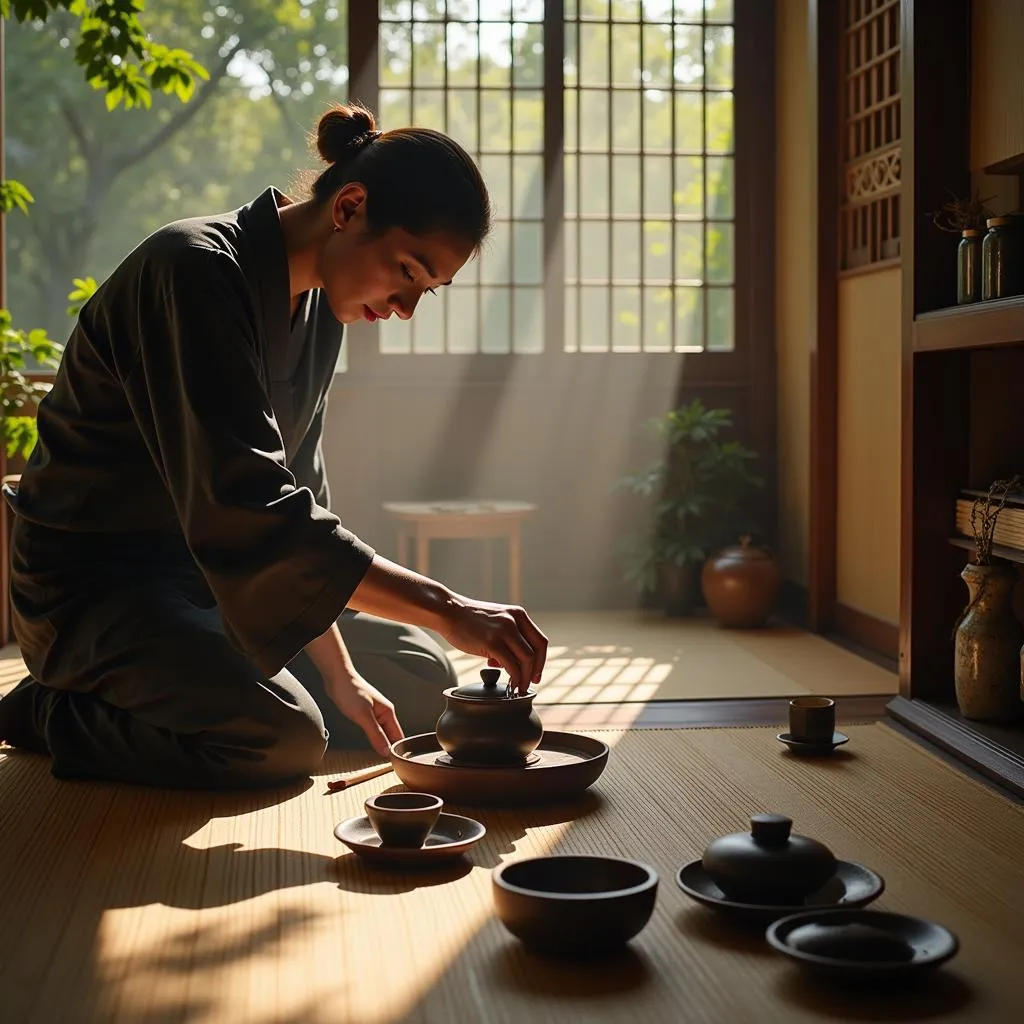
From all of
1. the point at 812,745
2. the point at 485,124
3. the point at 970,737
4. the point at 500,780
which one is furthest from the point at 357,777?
the point at 485,124

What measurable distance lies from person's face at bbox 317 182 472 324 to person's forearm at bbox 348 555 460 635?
487mm

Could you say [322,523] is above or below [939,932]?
above

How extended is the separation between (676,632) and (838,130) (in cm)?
184

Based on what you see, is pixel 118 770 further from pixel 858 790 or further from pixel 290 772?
pixel 858 790

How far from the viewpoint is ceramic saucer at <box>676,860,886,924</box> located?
6.26 ft

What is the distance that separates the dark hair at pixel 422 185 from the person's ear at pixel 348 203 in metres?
0.02

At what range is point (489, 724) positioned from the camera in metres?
2.54

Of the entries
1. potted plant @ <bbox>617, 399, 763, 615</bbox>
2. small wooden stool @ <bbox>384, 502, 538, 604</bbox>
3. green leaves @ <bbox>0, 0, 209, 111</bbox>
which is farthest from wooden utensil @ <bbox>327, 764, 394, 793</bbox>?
potted plant @ <bbox>617, 399, 763, 615</bbox>

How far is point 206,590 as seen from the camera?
294 centimetres

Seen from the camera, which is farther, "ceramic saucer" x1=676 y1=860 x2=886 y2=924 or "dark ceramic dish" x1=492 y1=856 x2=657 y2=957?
"ceramic saucer" x1=676 y1=860 x2=886 y2=924

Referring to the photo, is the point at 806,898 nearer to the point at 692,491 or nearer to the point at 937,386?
the point at 937,386

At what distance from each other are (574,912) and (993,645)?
5.73 ft

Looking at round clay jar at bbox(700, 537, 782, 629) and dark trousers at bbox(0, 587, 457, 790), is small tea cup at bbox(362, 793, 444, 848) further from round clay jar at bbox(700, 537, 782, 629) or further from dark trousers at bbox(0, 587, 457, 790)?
round clay jar at bbox(700, 537, 782, 629)

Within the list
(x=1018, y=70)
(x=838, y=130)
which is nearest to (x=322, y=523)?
(x=1018, y=70)
